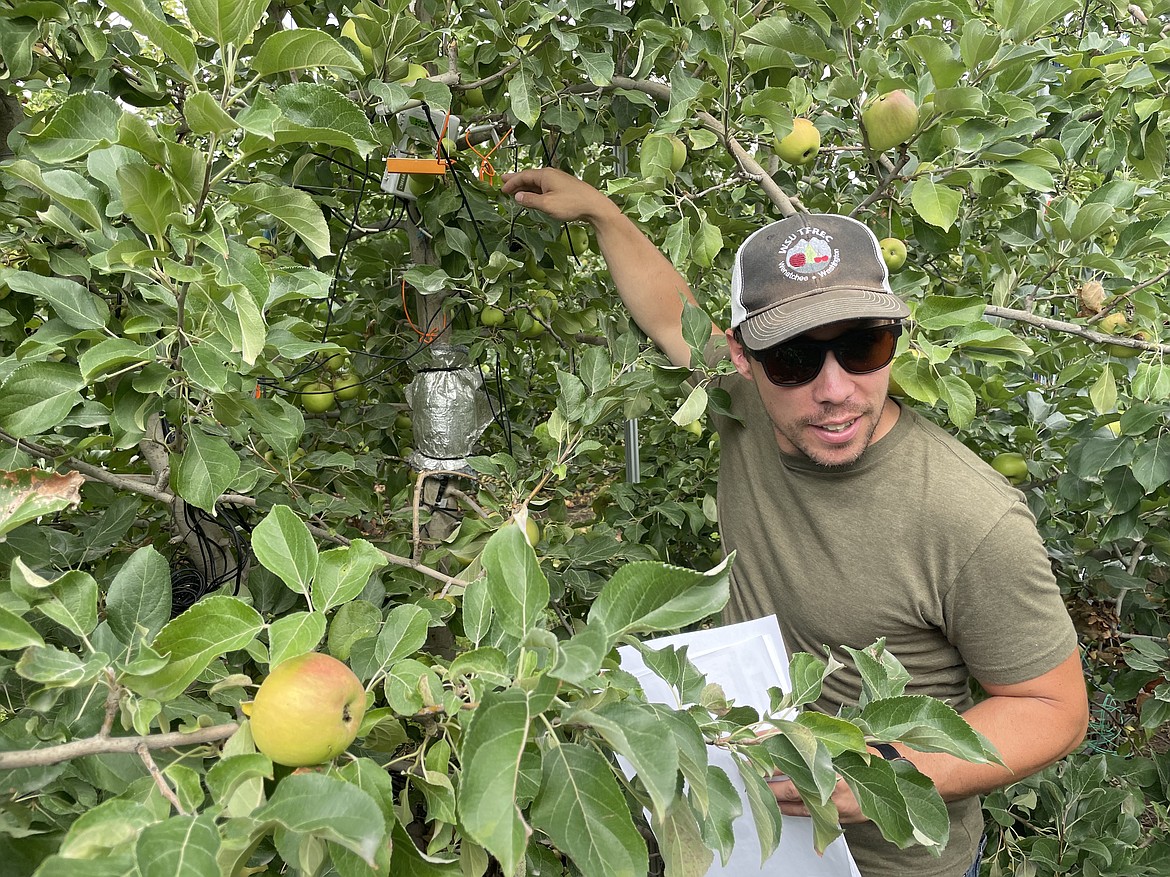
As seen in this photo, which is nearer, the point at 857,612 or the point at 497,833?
the point at 497,833

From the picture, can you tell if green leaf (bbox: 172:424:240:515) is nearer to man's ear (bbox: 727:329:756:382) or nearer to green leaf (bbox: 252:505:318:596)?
green leaf (bbox: 252:505:318:596)

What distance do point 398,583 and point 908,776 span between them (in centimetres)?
92

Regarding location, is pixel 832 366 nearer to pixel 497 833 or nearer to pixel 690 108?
pixel 690 108

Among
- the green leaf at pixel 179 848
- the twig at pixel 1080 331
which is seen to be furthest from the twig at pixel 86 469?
the twig at pixel 1080 331

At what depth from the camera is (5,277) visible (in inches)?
37.2

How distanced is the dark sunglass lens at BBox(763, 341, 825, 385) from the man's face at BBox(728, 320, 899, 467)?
0.05 ft

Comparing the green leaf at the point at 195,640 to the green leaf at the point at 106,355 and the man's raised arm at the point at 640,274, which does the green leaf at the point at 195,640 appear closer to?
the green leaf at the point at 106,355

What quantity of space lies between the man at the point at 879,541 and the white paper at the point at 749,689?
0.22 ft

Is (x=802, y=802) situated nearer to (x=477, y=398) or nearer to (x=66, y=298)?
(x=477, y=398)

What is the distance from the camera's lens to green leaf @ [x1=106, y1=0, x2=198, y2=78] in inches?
30.5

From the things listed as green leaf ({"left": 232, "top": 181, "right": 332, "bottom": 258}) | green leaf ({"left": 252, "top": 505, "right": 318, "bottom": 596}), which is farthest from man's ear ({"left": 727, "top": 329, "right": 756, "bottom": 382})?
green leaf ({"left": 252, "top": 505, "right": 318, "bottom": 596})

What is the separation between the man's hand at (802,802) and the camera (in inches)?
50.2

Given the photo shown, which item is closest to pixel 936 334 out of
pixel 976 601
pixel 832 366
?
pixel 832 366

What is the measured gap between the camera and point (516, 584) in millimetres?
714
